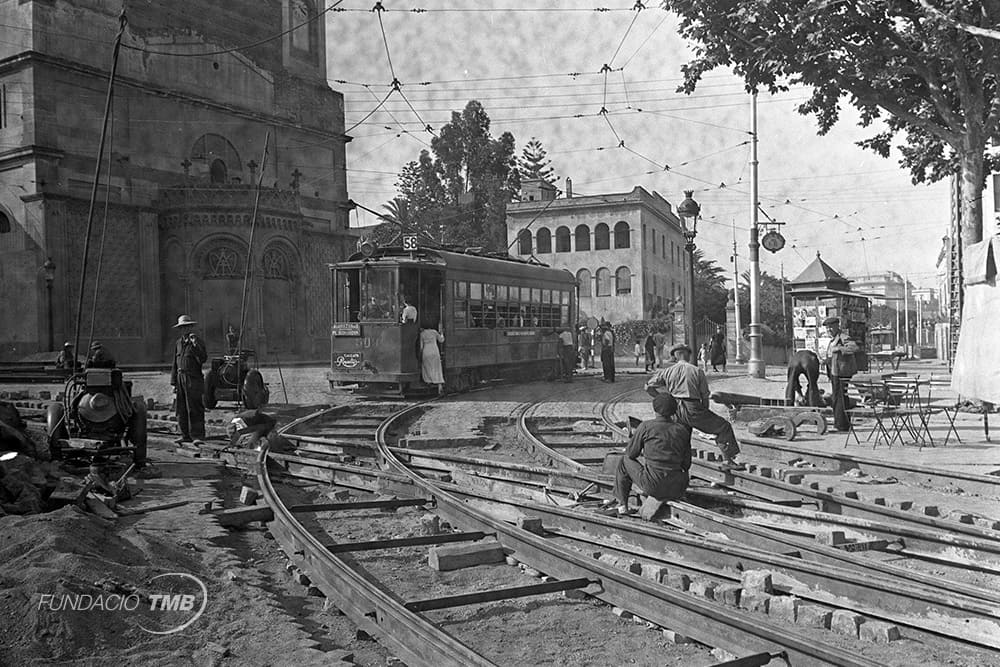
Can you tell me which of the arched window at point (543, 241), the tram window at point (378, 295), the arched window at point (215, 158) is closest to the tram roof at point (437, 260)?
the tram window at point (378, 295)

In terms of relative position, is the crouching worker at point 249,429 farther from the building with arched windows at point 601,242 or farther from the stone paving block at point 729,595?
the building with arched windows at point 601,242

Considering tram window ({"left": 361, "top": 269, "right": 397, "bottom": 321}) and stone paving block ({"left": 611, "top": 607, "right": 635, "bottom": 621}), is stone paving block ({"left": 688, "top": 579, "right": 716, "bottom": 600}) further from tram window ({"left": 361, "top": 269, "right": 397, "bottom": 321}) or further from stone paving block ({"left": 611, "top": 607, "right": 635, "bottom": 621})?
tram window ({"left": 361, "top": 269, "right": 397, "bottom": 321})

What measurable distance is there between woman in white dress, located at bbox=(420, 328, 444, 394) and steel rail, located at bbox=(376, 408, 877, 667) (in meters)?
12.1

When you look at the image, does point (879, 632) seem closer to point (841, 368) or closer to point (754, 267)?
point (841, 368)

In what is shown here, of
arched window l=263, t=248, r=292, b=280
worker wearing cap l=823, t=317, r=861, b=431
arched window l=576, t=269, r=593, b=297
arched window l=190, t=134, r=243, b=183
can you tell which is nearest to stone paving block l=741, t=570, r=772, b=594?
worker wearing cap l=823, t=317, r=861, b=431

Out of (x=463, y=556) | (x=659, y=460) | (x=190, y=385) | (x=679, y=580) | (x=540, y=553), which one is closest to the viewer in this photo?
(x=679, y=580)

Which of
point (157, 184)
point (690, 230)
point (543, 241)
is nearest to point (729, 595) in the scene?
point (690, 230)

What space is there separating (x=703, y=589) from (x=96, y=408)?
7514 millimetres

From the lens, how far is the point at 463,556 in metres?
6.14

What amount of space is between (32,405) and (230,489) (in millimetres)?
10942

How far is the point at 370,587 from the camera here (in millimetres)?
4961

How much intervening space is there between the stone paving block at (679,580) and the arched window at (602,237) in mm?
50677

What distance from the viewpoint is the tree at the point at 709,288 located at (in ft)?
209

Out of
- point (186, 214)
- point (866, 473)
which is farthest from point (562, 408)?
point (186, 214)
